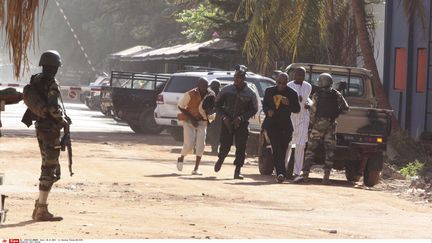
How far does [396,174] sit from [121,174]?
578 cm

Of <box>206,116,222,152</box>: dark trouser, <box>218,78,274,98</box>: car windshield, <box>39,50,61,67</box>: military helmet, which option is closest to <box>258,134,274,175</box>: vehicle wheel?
<box>206,116,222,152</box>: dark trouser

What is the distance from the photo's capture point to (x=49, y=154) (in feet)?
39.3

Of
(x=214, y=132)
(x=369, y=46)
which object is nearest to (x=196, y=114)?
(x=214, y=132)

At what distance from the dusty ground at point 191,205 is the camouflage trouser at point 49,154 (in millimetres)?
459

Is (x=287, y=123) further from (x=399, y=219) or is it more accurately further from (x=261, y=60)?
(x=261, y=60)

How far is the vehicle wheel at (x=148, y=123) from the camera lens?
33312 millimetres

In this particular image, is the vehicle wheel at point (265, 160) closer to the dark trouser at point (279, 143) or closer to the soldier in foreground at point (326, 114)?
the soldier in foreground at point (326, 114)

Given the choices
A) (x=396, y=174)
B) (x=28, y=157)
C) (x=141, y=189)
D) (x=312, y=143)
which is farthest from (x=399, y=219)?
(x=28, y=157)

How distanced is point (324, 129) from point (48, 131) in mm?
7303

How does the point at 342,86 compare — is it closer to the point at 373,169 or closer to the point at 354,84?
the point at 373,169

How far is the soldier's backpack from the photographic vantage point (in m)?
11.8

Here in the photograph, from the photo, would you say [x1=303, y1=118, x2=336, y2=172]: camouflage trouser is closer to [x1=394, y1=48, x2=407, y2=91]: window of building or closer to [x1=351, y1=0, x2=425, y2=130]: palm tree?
[x1=351, y1=0, x2=425, y2=130]: palm tree

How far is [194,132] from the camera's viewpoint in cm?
1994

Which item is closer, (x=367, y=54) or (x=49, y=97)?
(x=49, y=97)
